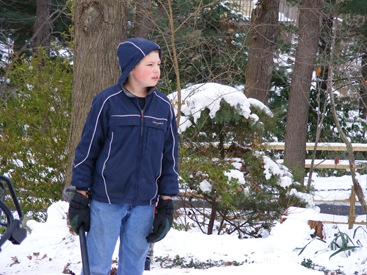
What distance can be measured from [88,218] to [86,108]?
2949 millimetres

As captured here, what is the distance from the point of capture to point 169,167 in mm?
3879

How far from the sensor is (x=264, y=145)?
332 inches

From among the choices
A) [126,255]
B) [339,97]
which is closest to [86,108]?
[126,255]

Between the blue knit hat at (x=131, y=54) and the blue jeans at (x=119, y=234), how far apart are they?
676 millimetres

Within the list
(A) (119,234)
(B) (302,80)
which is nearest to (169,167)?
(A) (119,234)

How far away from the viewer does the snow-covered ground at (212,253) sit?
521 centimetres

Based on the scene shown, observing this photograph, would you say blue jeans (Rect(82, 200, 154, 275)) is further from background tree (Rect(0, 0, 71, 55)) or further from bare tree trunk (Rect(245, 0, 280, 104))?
background tree (Rect(0, 0, 71, 55))

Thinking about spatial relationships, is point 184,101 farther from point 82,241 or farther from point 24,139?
point 82,241

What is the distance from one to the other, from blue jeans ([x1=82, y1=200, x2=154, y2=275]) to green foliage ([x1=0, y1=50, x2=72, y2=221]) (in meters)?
4.36

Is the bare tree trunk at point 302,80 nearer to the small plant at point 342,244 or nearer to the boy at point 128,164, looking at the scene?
the small plant at point 342,244

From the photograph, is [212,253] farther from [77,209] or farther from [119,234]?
[77,209]

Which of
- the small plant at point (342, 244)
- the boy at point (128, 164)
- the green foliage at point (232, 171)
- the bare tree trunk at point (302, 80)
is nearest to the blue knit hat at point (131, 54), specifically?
the boy at point (128, 164)

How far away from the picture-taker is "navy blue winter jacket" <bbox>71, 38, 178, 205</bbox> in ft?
12.0

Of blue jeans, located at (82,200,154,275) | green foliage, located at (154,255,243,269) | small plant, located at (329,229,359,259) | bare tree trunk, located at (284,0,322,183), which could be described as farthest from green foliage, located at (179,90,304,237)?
bare tree trunk, located at (284,0,322,183)
